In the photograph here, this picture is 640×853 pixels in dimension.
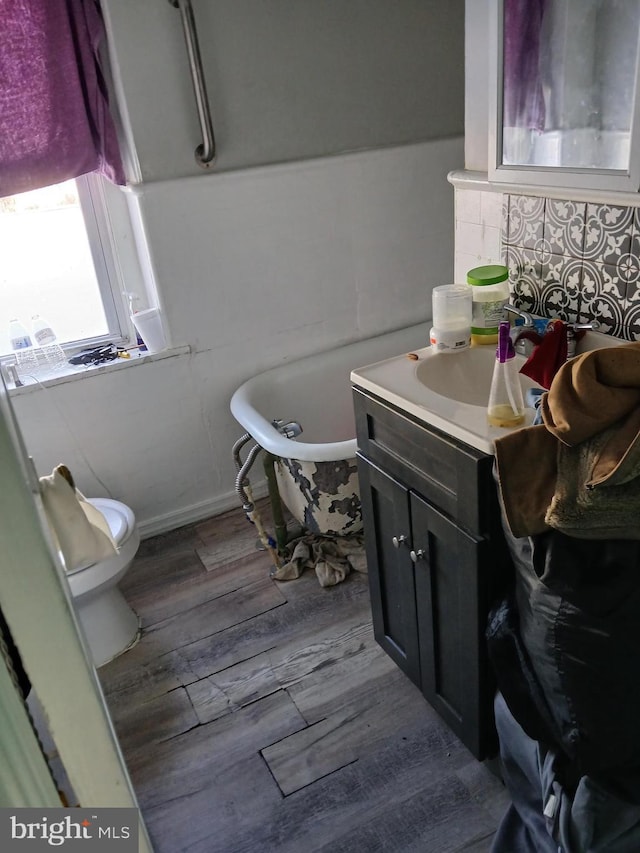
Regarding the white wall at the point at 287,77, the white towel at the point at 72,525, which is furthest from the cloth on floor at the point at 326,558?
the white towel at the point at 72,525

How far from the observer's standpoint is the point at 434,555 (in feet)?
4.84

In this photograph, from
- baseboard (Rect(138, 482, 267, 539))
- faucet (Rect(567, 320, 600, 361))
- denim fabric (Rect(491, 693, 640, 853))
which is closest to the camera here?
denim fabric (Rect(491, 693, 640, 853))

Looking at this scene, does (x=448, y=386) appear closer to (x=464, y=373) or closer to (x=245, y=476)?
(x=464, y=373)

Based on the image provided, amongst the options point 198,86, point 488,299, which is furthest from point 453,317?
point 198,86

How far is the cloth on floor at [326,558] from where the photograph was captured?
2.27 meters

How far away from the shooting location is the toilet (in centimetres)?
192

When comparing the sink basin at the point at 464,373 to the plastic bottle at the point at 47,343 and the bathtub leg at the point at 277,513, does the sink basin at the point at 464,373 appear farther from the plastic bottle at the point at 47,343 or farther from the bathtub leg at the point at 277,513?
the plastic bottle at the point at 47,343

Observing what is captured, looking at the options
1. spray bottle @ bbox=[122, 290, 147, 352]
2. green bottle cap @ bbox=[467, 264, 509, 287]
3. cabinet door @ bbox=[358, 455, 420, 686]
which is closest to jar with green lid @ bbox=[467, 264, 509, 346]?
green bottle cap @ bbox=[467, 264, 509, 287]

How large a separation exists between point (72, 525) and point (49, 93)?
1.97 metres

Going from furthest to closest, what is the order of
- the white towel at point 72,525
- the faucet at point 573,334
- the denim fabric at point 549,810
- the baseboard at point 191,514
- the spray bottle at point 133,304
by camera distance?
the baseboard at point 191,514 < the spray bottle at point 133,304 < the faucet at point 573,334 < the denim fabric at point 549,810 < the white towel at point 72,525

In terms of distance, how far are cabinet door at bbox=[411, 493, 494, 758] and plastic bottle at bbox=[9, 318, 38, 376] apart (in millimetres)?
1566

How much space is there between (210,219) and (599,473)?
1.79 meters

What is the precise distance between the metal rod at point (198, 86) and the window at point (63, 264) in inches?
15.5

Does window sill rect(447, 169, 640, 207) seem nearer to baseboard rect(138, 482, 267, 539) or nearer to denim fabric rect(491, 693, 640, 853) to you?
denim fabric rect(491, 693, 640, 853)
